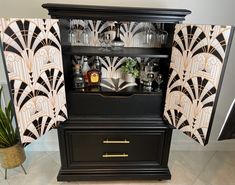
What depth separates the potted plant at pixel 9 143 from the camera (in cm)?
154

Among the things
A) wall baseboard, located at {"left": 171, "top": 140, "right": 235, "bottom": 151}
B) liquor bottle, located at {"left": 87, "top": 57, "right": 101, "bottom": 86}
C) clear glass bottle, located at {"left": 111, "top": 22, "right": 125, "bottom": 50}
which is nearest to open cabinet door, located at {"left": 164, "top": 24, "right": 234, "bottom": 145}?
clear glass bottle, located at {"left": 111, "top": 22, "right": 125, "bottom": 50}

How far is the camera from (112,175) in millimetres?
1645

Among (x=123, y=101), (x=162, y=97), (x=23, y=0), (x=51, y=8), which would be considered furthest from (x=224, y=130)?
(x=23, y=0)

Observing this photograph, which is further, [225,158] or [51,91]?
[225,158]

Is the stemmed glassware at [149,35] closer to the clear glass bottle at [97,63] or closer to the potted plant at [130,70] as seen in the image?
the potted plant at [130,70]

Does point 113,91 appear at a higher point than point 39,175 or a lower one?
higher

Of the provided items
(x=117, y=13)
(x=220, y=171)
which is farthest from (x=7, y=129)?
(x=220, y=171)

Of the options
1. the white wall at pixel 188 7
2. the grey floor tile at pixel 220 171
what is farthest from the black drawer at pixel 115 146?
the white wall at pixel 188 7

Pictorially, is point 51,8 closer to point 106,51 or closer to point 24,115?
point 106,51

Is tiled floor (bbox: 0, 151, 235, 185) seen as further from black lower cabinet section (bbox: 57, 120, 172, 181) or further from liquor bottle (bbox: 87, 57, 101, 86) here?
liquor bottle (bbox: 87, 57, 101, 86)

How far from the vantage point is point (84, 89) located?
151cm

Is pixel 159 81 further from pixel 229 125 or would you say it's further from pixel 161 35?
pixel 229 125

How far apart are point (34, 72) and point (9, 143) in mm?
799

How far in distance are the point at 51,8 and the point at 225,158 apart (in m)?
2.15
